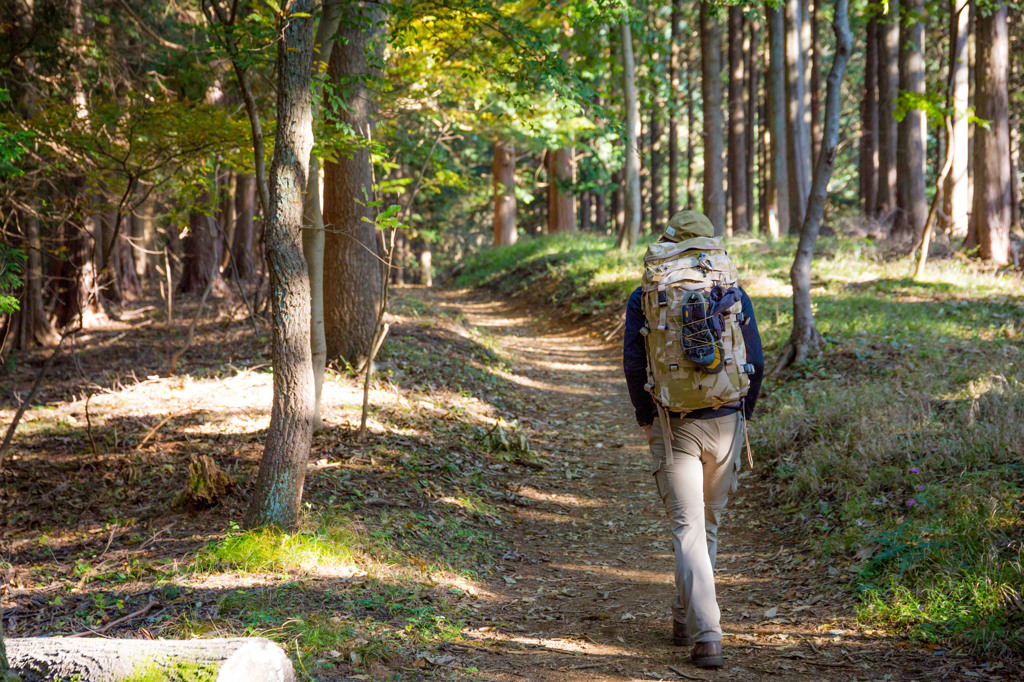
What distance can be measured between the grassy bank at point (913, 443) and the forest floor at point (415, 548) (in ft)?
0.83

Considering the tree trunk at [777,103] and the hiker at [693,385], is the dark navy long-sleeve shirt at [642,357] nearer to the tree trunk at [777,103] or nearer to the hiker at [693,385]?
the hiker at [693,385]

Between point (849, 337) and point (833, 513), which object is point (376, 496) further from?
point (849, 337)

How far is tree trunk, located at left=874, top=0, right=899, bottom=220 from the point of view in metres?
16.7

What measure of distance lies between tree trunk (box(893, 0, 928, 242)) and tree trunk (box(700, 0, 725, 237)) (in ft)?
12.0

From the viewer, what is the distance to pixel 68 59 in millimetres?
11281

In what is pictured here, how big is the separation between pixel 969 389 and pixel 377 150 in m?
5.93

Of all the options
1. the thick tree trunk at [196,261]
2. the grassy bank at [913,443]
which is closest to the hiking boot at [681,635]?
the grassy bank at [913,443]

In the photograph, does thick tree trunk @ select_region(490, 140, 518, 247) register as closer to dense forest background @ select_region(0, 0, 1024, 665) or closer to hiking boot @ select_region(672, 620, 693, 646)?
dense forest background @ select_region(0, 0, 1024, 665)

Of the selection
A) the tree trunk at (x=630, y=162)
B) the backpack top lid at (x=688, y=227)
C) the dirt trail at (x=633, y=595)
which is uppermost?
the tree trunk at (x=630, y=162)

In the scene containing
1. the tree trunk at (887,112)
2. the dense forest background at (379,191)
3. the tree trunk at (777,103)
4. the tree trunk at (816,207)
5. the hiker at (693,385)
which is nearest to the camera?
the hiker at (693,385)

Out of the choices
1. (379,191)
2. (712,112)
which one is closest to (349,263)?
(379,191)

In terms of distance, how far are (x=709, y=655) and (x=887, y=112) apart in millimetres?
17063

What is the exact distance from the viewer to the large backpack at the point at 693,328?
3.91 metres

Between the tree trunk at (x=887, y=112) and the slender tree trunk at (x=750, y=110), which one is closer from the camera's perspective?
the tree trunk at (x=887, y=112)
